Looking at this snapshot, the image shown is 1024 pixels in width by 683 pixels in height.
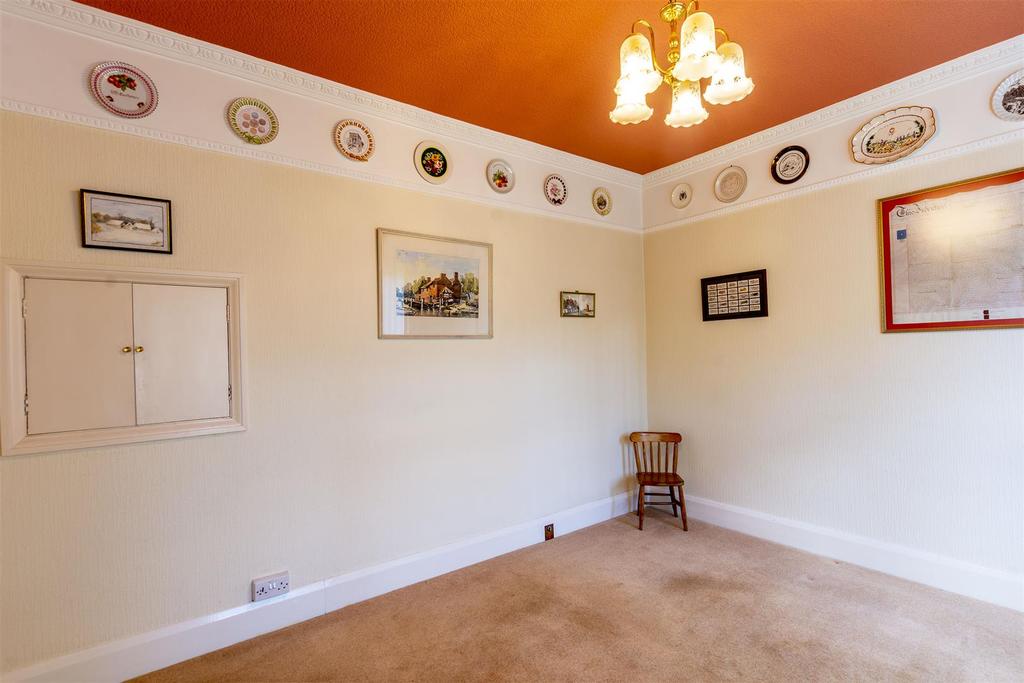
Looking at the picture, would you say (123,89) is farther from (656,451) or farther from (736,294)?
(656,451)

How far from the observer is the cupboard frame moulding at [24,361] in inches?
73.4

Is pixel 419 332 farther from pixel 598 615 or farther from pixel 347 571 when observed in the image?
pixel 598 615

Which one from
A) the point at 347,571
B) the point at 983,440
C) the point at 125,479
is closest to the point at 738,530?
the point at 983,440

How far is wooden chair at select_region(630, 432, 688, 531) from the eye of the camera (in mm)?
3598

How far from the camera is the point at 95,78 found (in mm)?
2043

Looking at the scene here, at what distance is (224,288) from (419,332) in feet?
3.49

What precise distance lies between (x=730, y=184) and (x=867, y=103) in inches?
36.2

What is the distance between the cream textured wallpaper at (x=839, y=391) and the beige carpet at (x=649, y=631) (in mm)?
452

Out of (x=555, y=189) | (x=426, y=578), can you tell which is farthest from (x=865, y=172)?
(x=426, y=578)

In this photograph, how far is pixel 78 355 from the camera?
6.56ft

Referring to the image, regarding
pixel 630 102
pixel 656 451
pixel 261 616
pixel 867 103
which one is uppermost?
pixel 867 103

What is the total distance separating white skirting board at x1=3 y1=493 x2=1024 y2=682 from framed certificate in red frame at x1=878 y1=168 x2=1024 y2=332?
138 centimetres

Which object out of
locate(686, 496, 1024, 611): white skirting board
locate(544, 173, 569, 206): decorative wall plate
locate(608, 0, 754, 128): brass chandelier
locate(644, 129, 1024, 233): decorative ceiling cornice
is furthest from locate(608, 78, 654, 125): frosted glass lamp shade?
locate(686, 496, 1024, 611): white skirting board

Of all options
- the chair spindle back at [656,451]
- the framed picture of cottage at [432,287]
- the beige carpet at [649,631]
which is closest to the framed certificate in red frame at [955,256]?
the beige carpet at [649,631]
